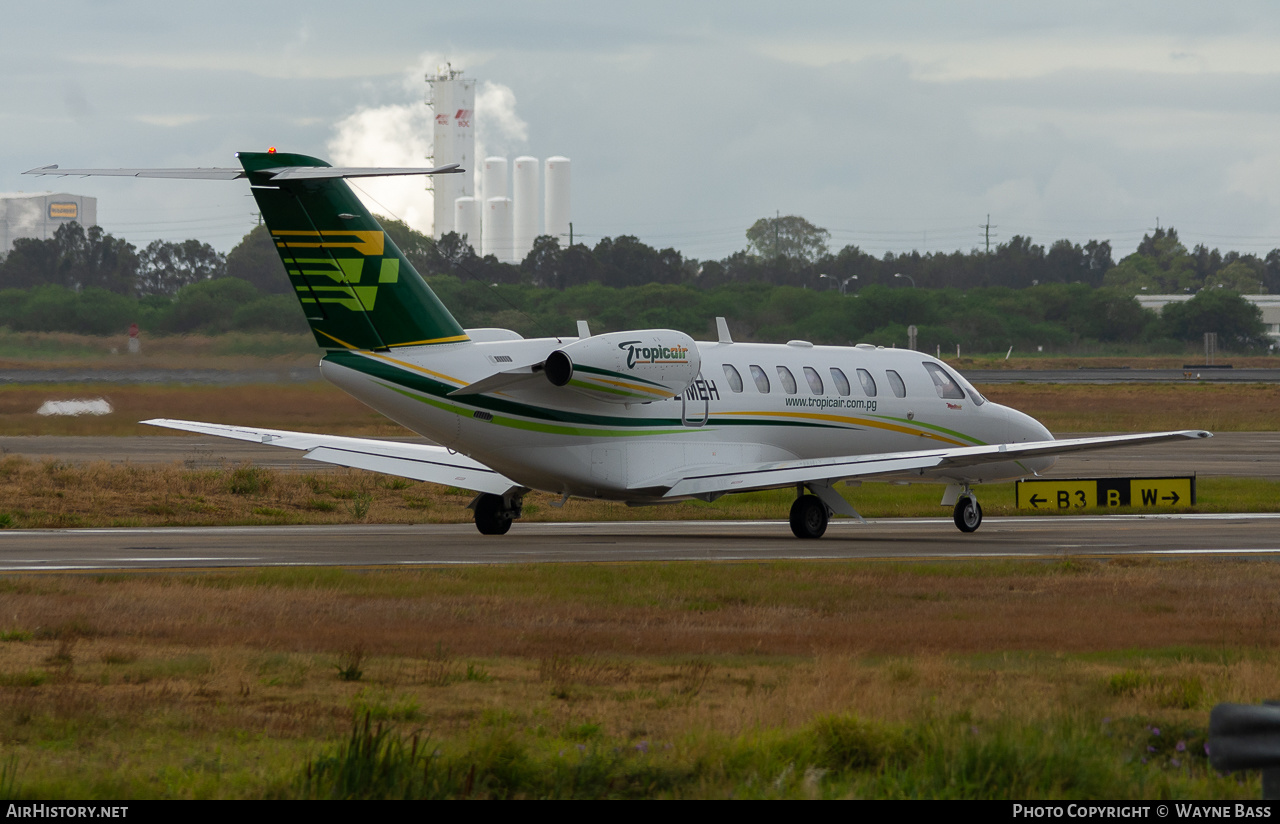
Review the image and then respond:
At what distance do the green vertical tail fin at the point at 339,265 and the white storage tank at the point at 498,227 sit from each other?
118 m

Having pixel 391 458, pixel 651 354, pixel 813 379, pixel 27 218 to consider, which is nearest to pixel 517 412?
pixel 651 354

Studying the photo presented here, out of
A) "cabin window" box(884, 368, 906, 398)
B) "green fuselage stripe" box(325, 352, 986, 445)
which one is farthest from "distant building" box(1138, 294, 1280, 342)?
"green fuselage stripe" box(325, 352, 986, 445)

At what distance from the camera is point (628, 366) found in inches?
947

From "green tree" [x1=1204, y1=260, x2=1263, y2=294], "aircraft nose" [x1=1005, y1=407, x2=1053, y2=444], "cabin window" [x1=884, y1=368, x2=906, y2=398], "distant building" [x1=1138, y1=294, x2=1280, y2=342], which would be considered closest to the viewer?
"cabin window" [x1=884, y1=368, x2=906, y2=398]

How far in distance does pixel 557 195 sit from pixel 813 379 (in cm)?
12006

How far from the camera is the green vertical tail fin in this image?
21.9 metres

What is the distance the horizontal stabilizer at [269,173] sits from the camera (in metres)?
20.4

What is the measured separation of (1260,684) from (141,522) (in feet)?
77.0

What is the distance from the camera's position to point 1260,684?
11.1 meters

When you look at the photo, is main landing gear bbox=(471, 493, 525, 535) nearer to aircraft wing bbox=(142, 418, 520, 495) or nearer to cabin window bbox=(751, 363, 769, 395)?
aircraft wing bbox=(142, 418, 520, 495)

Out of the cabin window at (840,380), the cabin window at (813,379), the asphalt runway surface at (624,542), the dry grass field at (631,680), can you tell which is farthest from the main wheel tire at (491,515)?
the dry grass field at (631,680)

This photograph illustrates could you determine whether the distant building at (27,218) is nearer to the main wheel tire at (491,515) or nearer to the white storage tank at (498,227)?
the white storage tank at (498,227)

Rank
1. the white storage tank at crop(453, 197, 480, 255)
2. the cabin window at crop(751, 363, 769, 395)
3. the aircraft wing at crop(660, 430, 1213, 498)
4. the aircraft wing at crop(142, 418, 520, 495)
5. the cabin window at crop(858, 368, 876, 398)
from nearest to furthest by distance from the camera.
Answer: the aircraft wing at crop(660, 430, 1213, 498), the aircraft wing at crop(142, 418, 520, 495), the cabin window at crop(751, 363, 769, 395), the cabin window at crop(858, 368, 876, 398), the white storage tank at crop(453, 197, 480, 255)

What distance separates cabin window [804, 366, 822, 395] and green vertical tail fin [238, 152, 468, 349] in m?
8.00
